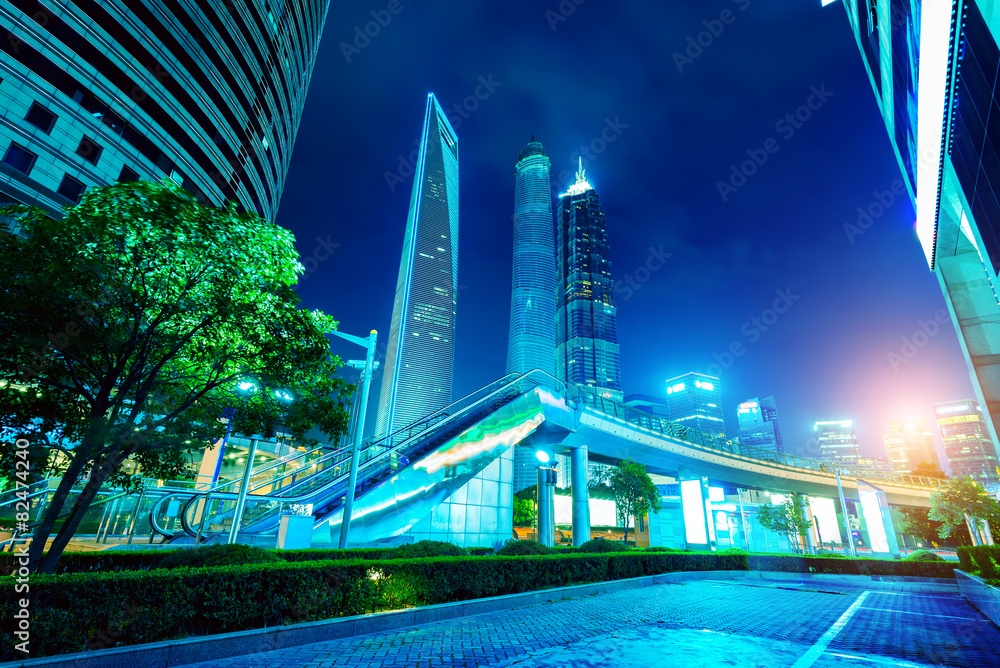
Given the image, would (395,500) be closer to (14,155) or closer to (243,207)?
(14,155)

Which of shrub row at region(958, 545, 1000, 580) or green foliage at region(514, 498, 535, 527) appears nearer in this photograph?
shrub row at region(958, 545, 1000, 580)

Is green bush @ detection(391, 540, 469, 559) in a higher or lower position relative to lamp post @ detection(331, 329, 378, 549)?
lower

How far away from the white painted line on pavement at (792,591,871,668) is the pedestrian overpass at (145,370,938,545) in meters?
13.9

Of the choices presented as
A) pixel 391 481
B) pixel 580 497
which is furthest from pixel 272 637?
pixel 580 497

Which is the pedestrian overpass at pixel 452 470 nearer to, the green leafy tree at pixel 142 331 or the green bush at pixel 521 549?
the green bush at pixel 521 549

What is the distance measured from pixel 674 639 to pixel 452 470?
13439 millimetres

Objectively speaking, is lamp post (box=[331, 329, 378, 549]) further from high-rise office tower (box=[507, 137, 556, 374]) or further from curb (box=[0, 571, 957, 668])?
high-rise office tower (box=[507, 137, 556, 374])

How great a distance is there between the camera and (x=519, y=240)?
542 ft

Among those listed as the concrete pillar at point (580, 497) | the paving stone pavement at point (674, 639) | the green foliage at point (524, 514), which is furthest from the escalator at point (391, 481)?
the green foliage at point (524, 514)

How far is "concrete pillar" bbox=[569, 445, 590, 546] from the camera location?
29.5 meters

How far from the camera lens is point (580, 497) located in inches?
1187

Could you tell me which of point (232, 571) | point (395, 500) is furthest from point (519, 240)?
point (232, 571)

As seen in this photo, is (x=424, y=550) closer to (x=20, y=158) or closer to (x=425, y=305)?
(x=20, y=158)

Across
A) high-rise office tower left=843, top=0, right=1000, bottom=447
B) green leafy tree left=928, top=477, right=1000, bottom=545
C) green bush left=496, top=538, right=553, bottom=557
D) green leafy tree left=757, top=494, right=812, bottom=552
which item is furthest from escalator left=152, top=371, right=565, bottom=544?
green leafy tree left=928, top=477, right=1000, bottom=545
